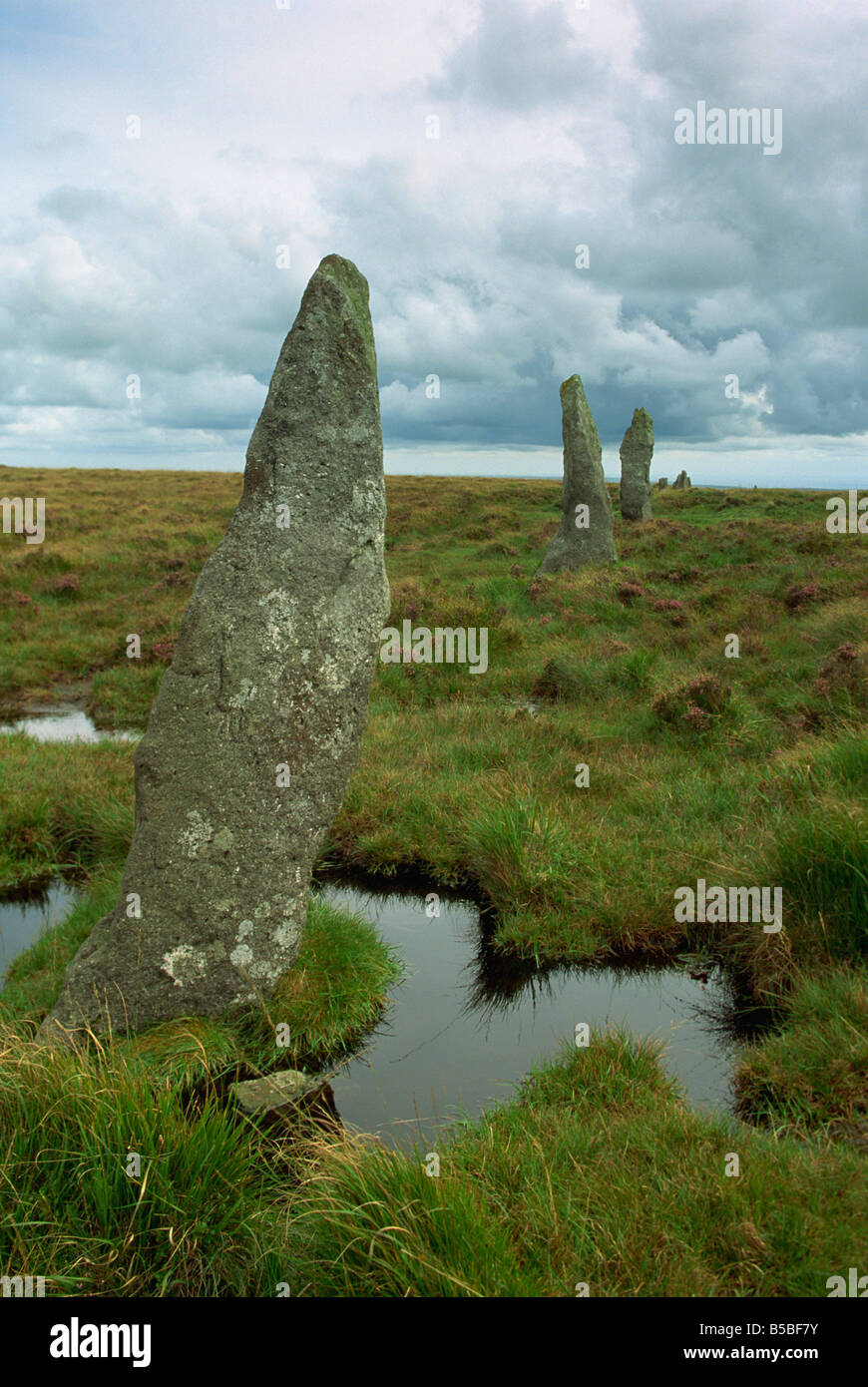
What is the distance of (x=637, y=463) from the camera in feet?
106

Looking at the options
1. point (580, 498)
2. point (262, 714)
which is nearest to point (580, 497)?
point (580, 498)

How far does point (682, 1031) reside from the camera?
5.73 meters

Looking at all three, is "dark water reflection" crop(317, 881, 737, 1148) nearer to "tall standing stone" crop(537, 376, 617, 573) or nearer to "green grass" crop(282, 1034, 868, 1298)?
"green grass" crop(282, 1034, 868, 1298)

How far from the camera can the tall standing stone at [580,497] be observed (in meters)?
21.3

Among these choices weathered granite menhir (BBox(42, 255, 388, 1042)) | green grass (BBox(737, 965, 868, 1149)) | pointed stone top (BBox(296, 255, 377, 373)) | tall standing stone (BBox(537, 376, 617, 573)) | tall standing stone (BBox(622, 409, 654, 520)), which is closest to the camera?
green grass (BBox(737, 965, 868, 1149))

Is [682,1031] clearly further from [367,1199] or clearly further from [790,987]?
[367,1199]

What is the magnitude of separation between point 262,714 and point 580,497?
1766 centimetres

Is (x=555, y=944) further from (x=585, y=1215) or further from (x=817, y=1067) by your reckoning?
(x=585, y=1215)

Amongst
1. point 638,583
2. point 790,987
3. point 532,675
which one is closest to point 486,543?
point 638,583

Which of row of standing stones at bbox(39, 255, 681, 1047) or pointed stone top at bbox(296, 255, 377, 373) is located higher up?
pointed stone top at bbox(296, 255, 377, 373)

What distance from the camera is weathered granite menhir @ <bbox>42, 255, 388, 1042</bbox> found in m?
5.53

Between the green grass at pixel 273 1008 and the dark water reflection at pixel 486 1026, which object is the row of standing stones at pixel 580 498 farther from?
the green grass at pixel 273 1008

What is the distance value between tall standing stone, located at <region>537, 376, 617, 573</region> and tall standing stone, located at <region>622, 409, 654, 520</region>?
9741mm

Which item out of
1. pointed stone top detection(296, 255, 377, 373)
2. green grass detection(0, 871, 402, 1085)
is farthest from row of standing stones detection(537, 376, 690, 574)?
green grass detection(0, 871, 402, 1085)
